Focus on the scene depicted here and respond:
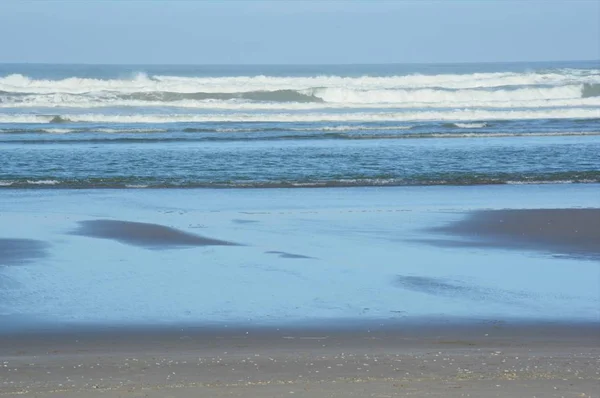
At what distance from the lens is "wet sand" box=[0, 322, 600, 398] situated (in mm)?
4906

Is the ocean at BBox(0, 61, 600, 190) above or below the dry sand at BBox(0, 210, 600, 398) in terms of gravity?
below

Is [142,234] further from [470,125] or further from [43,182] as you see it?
[470,125]

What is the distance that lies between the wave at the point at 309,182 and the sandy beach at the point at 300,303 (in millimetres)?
3077

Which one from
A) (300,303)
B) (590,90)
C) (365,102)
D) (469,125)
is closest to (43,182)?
(300,303)

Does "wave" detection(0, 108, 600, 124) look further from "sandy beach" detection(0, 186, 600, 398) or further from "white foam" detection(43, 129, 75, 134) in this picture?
"sandy beach" detection(0, 186, 600, 398)

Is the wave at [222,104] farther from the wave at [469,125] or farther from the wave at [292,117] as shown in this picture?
the wave at [469,125]

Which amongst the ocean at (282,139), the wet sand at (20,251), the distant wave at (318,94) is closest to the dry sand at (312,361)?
the wet sand at (20,251)

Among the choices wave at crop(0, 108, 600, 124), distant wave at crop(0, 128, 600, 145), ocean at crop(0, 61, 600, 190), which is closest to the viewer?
ocean at crop(0, 61, 600, 190)

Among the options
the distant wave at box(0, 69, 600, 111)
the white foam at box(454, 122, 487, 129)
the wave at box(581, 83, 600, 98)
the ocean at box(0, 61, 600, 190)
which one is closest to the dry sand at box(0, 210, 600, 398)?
the ocean at box(0, 61, 600, 190)

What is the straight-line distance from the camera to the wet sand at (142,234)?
997 cm

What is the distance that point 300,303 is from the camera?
7113mm

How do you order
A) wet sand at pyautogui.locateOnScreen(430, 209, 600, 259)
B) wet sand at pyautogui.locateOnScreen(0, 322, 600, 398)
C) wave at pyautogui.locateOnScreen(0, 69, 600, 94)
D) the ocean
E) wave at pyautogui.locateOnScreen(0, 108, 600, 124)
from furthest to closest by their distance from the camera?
1. wave at pyautogui.locateOnScreen(0, 69, 600, 94)
2. wave at pyautogui.locateOnScreen(0, 108, 600, 124)
3. the ocean
4. wet sand at pyautogui.locateOnScreen(430, 209, 600, 259)
5. wet sand at pyautogui.locateOnScreen(0, 322, 600, 398)

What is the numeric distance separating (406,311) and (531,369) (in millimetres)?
1667

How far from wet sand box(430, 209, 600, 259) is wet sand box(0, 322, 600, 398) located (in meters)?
3.52
